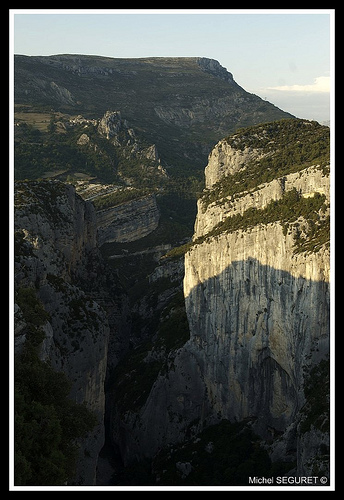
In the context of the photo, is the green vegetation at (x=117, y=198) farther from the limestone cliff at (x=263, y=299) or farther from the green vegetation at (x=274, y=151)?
the limestone cliff at (x=263, y=299)

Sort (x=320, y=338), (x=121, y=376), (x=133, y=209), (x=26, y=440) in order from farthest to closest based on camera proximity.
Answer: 1. (x=133, y=209)
2. (x=121, y=376)
3. (x=320, y=338)
4. (x=26, y=440)

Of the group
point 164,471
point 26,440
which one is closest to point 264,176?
point 164,471

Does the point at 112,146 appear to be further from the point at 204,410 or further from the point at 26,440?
the point at 26,440

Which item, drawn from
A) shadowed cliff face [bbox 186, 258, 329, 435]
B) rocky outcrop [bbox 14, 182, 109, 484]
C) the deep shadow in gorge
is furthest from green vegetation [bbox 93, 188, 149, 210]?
shadowed cliff face [bbox 186, 258, 329, 435]

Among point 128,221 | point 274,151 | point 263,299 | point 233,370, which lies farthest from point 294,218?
point 128,221

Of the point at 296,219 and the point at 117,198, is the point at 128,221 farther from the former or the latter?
the point at 296,219
